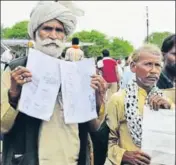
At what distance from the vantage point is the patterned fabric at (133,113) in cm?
315

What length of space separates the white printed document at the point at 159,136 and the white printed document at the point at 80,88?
488 mm

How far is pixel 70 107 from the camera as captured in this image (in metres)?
3.15

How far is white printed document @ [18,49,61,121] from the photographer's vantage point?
304 cm

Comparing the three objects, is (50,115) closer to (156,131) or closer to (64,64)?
(64,64)

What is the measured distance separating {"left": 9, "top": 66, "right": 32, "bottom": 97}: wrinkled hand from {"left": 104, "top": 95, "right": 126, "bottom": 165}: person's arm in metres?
0.58

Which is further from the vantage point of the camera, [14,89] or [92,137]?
[92,137]

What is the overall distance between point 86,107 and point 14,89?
43cm

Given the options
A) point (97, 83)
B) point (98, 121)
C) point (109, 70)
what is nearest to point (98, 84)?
point (97, 83)

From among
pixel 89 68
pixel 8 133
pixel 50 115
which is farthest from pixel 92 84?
pixel 8 133

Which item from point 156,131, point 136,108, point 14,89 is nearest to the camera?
point 156,131

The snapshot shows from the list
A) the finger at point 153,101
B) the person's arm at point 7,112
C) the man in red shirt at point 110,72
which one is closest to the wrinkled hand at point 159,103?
the finger at point 153,101

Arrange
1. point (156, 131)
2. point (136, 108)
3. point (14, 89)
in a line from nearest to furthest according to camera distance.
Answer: point (156, 131)
point (14, 89)
point (136, 108)

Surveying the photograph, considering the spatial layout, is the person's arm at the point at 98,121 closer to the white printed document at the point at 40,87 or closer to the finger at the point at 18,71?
the white printed document at the point at 40,87

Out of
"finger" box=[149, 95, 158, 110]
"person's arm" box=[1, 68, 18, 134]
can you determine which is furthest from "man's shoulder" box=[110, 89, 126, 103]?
"person's arm" box=[1, 68, 18, 134]
